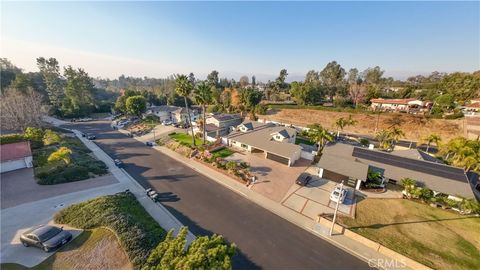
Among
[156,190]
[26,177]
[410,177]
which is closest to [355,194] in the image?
[410,177]

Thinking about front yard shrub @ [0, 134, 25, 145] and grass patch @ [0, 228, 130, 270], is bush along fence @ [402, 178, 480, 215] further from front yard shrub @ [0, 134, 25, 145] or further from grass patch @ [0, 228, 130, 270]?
front yard shrub @ [0, 134, 25, 145]

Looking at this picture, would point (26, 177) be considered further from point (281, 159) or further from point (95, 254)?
point (281, 159)

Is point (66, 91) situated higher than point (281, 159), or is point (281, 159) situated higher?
point (66, 91)

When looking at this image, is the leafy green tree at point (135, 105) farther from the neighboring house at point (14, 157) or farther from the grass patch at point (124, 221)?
the grass patch at point (124, 221)

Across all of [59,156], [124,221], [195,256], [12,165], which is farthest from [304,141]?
[12,165]

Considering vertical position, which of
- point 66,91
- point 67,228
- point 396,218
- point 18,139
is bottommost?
point 396,218

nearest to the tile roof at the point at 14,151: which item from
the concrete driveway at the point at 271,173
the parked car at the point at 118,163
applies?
the parked car at the point at 118,163

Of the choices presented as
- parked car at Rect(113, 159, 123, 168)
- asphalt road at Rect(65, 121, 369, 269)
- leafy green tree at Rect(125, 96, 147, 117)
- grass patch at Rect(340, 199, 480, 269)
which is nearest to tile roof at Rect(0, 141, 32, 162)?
parked car at Rect(113, 159, 123, 168)
